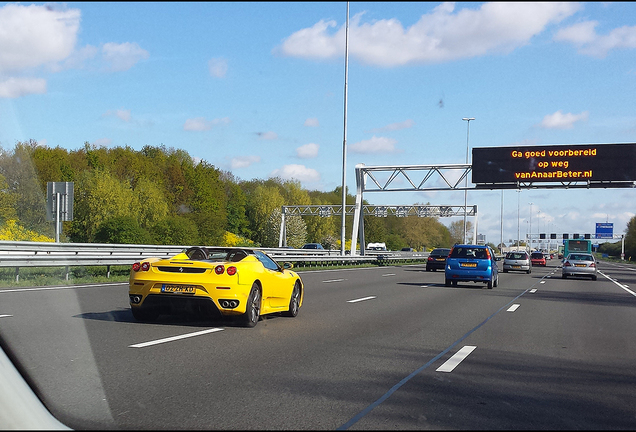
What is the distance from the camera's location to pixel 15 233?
56.8 feet

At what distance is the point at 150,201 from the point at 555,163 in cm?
4821

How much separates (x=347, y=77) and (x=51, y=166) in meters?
30.9

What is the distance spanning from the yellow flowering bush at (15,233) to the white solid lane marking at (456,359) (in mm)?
10524

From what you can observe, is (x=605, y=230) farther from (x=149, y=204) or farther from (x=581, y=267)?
(x=581, y=267)

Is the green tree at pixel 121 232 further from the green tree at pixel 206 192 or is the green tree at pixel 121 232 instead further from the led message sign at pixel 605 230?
the led message sign at pixel 605 230

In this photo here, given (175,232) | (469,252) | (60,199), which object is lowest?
(469,252)

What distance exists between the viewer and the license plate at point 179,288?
10539 millimetres

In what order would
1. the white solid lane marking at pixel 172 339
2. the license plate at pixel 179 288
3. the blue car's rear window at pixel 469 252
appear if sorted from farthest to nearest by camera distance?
the blue car's rear window at pixel 469 252 < the license plate at pixel 179 288 < the white solid lane marking at pixel 172 339

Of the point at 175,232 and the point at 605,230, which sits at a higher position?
the point at 605,230

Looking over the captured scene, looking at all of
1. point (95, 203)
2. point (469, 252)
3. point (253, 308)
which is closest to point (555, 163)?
point (469, 252)

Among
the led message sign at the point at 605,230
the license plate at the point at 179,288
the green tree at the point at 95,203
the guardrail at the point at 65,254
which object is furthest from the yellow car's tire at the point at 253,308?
the led message sign at the point at 605,230

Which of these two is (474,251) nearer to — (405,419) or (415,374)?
(415,374)

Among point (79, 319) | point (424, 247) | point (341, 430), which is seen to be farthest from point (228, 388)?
point (424, 247)

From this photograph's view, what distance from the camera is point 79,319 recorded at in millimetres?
11258
